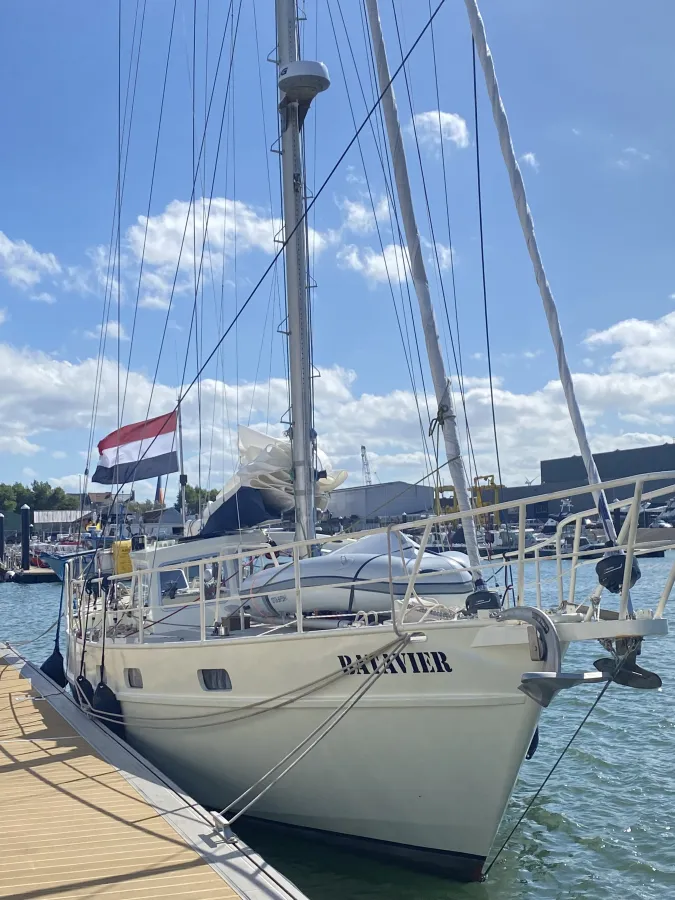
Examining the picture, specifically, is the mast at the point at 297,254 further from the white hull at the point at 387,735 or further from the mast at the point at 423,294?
the white hull at the point at 387,735

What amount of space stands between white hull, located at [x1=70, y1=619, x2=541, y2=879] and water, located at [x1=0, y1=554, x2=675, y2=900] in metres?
0.30

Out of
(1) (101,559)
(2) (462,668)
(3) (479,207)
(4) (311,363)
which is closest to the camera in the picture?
(2) (462,668)

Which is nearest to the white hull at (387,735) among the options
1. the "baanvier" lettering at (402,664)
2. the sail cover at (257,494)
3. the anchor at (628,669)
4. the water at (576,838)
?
the "baanvier" lettering at (402,664)

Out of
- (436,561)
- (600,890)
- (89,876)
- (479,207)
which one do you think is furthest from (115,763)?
(479,207)

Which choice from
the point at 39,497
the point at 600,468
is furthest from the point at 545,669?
the point at 39,497

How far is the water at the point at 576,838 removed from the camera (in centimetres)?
808

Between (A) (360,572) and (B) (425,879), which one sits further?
(A) (360,572)

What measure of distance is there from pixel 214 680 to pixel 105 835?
210cm

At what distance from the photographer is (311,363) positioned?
13000 mm

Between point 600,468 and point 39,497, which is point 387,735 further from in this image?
point 39,497

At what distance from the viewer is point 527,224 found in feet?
32.6

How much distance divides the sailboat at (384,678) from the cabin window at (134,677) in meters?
0.03

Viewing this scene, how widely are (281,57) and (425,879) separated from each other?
466 inches

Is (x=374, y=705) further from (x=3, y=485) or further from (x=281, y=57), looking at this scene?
(x=3, y=485)
